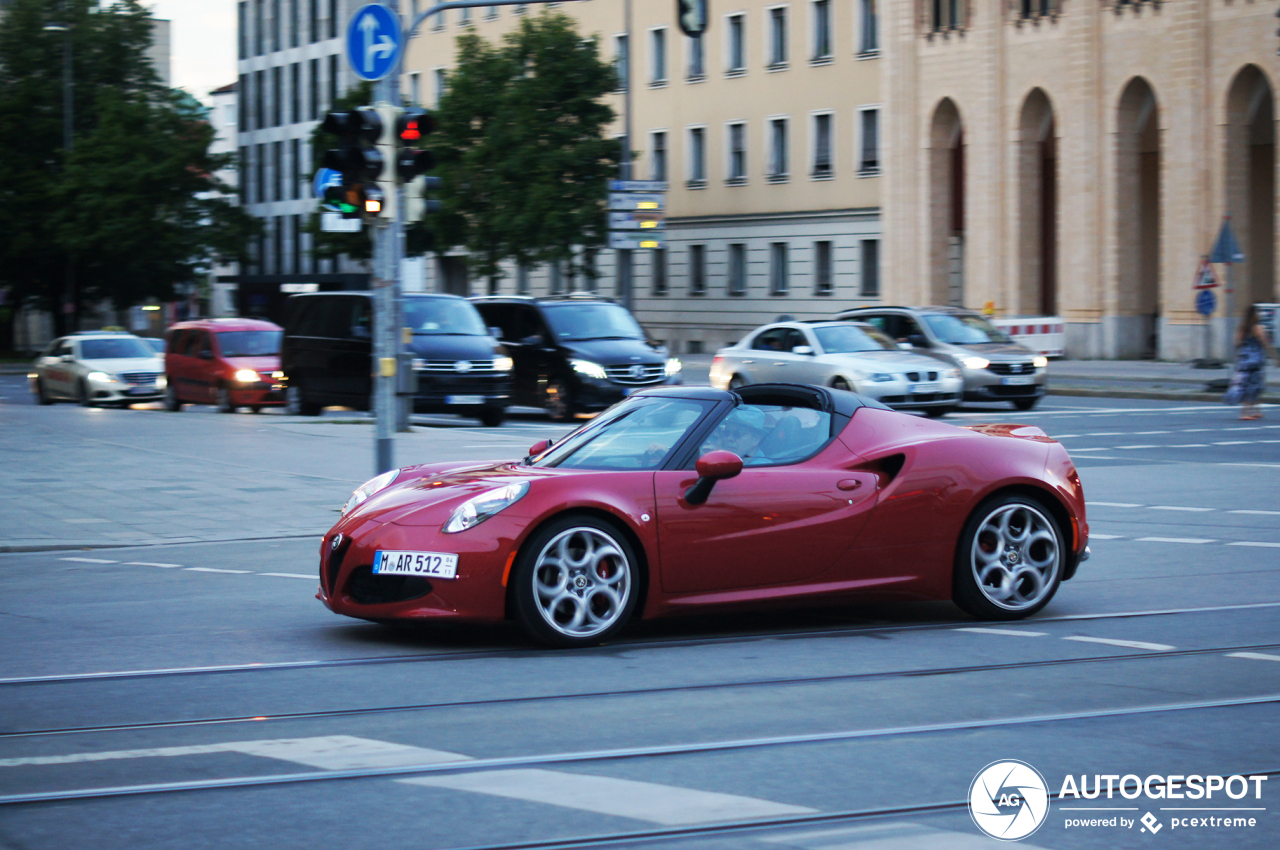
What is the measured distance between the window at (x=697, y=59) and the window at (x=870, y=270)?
9.89 metres

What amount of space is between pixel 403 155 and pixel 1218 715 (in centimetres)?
914

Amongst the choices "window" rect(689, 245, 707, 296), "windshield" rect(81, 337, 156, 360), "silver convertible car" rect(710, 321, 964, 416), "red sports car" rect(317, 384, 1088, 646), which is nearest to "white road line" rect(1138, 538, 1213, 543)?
"red sports car" rect(317, 384, 1088, 646)

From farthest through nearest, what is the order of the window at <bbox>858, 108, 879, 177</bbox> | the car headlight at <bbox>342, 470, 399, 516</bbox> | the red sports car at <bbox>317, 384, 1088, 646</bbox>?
1. the window at <bbox>858, 108, 879, 177</bbox>
2. the car headlight at <bbox>342, 470, 399, 516</bbox>
3. the red sports car at <bbox>317, 384, 1088, 646</bbox>

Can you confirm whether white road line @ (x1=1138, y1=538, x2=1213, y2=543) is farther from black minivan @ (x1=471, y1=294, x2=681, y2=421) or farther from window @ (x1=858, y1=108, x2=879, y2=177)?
window @ (x1=858, y1=108, x2=879, y2=177)

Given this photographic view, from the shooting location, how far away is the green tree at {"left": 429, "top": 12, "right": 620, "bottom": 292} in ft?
166

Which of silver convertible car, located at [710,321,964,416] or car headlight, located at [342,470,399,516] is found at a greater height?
silver convertible car, located at [710,321,964,416]

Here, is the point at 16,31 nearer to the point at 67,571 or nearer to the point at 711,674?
the point at 67,571

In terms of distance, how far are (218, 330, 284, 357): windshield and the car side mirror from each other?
22.5 m

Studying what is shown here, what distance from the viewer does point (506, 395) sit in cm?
2533

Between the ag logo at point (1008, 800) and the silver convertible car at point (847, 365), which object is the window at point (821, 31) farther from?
the ag logo at point (1008, 800)

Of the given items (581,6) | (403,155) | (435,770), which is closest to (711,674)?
(435,770)

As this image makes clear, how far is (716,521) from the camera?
8.01m

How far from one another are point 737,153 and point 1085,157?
15101mm

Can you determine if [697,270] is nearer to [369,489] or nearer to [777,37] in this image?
Result: [777,37]
